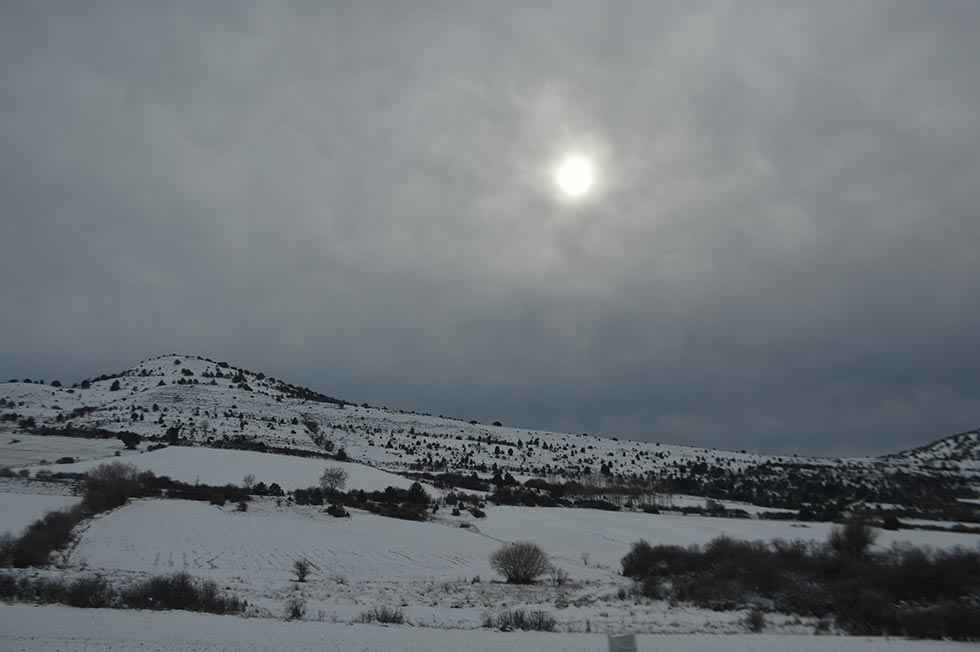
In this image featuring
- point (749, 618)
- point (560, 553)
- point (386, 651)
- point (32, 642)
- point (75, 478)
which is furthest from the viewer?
point (75, 478)

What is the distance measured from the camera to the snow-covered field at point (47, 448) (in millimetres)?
85625

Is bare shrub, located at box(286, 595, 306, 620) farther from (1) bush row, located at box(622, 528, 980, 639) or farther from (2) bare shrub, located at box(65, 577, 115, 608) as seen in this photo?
(1) bush row, located at box(622, 528, 980, 639)

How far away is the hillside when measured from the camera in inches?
4996

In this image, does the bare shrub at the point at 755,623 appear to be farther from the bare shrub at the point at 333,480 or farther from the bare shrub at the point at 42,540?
the bare shrub at the point at 333,480

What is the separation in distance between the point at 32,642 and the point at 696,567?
117ft

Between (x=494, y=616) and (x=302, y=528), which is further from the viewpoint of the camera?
(x=302, y=528)

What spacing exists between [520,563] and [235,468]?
59273 mm

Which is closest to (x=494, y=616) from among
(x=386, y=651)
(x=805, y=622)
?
(x=386, y=651)

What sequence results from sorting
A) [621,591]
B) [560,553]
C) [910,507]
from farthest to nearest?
[910,507], [560,553], [621,591]

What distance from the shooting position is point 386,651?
15594mm

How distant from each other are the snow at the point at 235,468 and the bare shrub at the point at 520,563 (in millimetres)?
48149

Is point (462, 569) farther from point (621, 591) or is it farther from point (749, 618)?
point (749, 618)

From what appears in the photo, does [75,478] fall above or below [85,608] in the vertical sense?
above

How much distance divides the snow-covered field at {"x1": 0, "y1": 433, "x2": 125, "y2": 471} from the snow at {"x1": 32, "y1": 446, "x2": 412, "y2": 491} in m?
7.09
